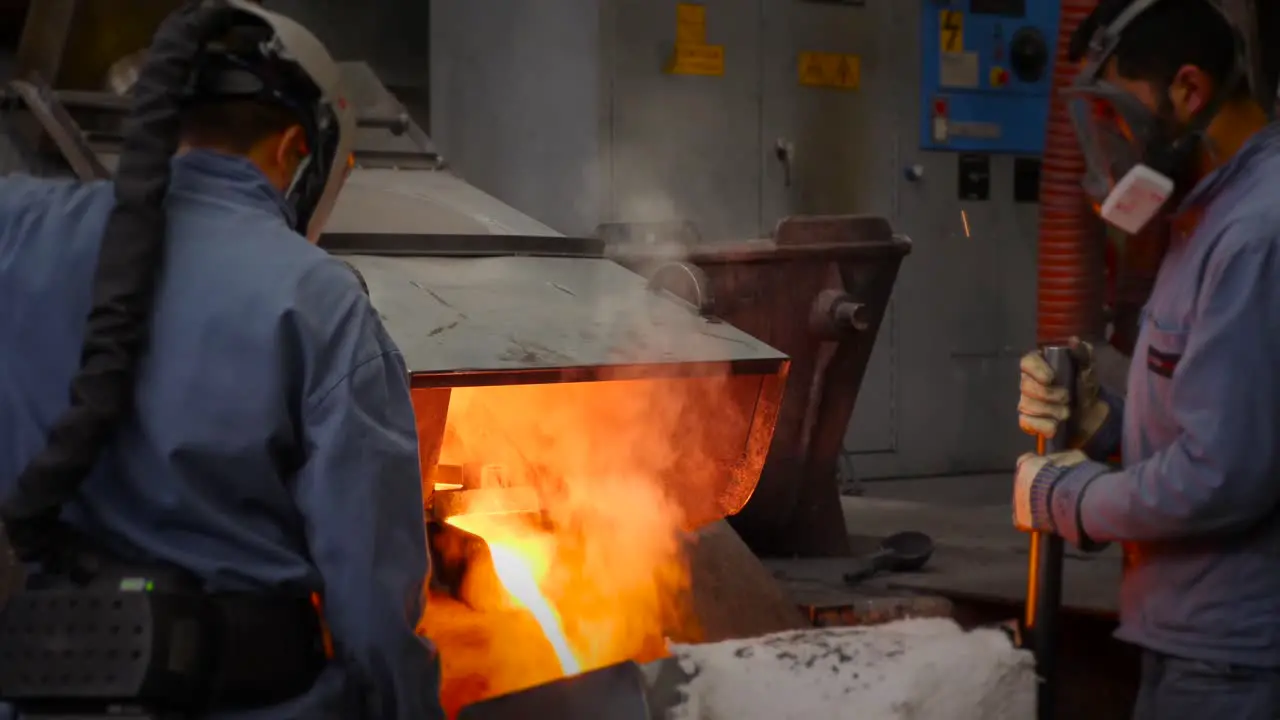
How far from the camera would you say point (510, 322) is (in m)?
2.24

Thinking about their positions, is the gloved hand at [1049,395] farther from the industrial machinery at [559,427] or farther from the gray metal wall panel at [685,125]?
the gray metal wall panel at [685,125]

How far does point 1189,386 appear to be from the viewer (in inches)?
68.5

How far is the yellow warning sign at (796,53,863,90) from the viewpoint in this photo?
462 centimetres

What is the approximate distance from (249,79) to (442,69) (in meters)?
3.34

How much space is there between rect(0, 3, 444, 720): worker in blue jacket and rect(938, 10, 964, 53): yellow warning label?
12.4 feet

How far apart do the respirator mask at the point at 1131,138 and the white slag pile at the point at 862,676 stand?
71 cm

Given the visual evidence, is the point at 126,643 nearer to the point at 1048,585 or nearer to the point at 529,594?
the point at 529,594

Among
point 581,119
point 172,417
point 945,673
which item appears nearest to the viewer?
point 172,417

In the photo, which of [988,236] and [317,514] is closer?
[317,514]

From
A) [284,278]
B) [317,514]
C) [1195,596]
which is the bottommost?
[1195,596]

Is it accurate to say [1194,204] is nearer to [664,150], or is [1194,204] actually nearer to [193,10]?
[193,10]

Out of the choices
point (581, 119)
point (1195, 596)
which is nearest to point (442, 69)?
point (581, 119)

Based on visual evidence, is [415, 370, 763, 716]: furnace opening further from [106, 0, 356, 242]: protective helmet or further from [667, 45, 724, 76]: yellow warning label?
[667, 45, 724, 76]: yellow warning label

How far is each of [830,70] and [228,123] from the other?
3.44m
